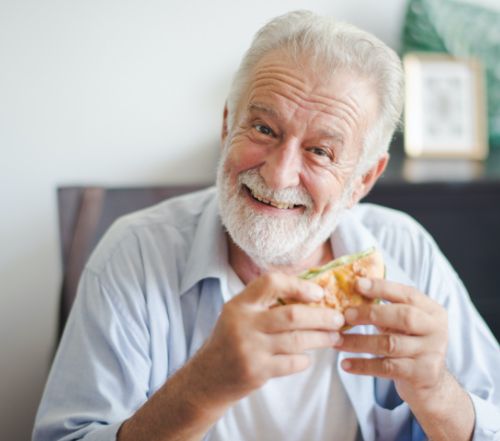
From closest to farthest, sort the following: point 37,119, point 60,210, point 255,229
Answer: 1. point 255,229
2. point 60,210
3. point 37,119

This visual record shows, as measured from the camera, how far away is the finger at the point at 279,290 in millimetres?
921

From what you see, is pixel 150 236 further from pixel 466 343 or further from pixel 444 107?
pixel 444 107

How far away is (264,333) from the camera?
941mm

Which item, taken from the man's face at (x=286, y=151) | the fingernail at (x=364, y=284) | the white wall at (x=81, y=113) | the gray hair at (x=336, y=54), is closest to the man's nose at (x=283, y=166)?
the man's face at (x=286, y=151)

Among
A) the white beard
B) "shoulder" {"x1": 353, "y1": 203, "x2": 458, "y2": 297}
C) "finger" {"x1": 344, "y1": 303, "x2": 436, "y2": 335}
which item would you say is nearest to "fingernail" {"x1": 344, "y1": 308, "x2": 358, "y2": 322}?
"finger" {"x1": 344, "y1": 303, "x2": 436, "y2": 335}

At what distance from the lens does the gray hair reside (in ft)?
4.09

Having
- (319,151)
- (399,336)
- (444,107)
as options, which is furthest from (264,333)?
(444,107)

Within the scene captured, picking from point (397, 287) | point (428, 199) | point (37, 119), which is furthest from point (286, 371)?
point (37, 119)

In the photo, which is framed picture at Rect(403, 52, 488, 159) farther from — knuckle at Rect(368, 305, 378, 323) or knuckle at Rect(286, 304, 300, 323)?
knuckle at Rect(286, 304, 300, 323)

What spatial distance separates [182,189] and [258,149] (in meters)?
0.58

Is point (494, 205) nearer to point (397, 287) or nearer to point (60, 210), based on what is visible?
point (397, 287)

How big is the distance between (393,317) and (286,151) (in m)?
0.37

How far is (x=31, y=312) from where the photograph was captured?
2004 millimetres

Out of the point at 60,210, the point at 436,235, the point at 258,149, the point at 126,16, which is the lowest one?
the point at 436,235
